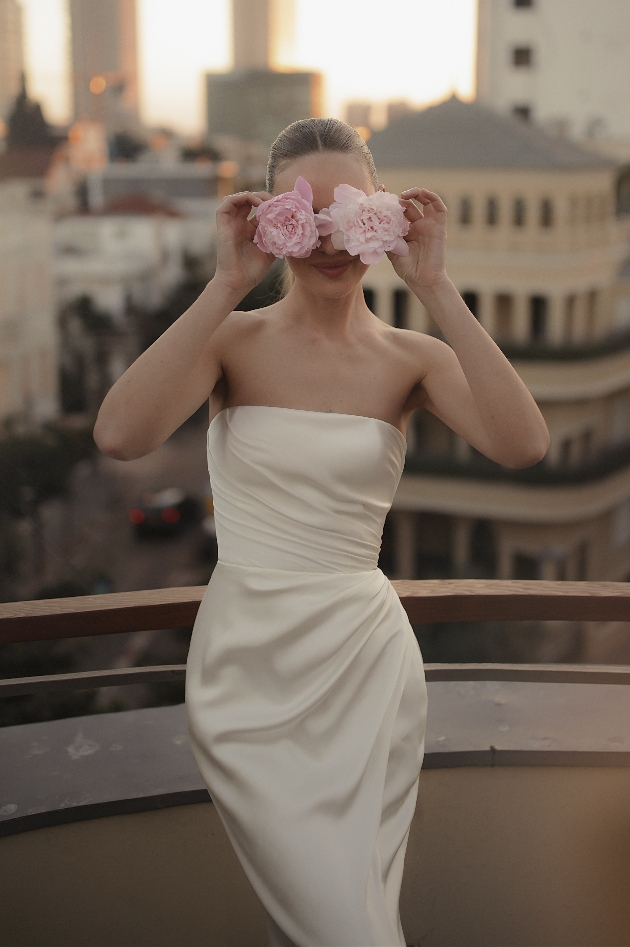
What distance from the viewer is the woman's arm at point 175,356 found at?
1227 mm

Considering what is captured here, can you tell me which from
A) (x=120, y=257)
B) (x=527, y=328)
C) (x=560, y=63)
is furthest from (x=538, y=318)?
(x=120, y=257)

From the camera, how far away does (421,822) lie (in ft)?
5.84

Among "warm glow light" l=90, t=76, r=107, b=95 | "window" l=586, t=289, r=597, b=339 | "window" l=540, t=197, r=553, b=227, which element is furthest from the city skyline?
"window" l=586, t=289, r=597, b=339

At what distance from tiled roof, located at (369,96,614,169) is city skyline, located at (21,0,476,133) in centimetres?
389

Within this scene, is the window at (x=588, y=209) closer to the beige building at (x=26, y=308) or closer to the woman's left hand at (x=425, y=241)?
the beige building at (x=26, y=308)

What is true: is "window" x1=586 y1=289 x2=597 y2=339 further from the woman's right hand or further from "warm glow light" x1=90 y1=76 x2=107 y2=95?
the woman's right hand

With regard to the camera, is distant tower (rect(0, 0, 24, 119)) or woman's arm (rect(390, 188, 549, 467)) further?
distant tower (rect(0, 0, 24, 119))

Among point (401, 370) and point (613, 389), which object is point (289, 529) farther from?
point (613, 389)

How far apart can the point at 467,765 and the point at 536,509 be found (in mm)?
31237

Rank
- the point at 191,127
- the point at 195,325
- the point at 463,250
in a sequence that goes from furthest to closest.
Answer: the point at 191,127 → the point at 463,250 → the point at 195,325

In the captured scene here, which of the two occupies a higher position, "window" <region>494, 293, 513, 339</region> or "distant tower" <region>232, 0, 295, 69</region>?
"distant tower" <region>232, 0, 295, 69</region>

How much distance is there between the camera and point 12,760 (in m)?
1.75

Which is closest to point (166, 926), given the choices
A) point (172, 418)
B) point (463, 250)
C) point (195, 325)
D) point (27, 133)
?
point (172, 418)

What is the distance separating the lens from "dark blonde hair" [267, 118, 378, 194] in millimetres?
1292
